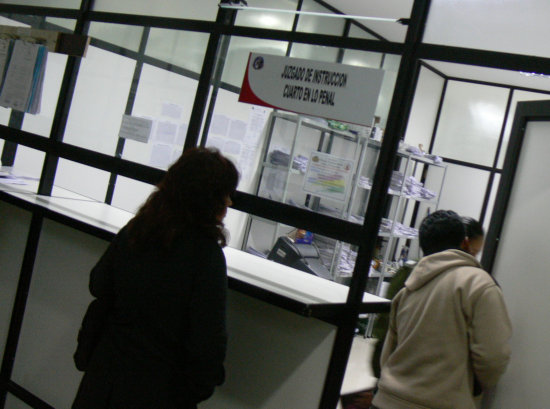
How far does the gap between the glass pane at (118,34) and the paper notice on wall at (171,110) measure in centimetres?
44

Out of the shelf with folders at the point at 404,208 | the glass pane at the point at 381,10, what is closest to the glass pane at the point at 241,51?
the glass pane at the point at 381,10

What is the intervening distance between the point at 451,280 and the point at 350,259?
3622 mm

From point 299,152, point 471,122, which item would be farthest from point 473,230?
point 471,122

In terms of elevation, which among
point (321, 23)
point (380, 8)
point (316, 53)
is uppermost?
point (380, 8)

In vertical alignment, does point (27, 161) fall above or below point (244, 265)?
above

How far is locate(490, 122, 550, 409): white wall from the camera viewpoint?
7.18 feet

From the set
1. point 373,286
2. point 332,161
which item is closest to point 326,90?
point 332,161

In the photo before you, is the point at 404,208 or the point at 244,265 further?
the point at 404,208

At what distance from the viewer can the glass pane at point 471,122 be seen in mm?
7137

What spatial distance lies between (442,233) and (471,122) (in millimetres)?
5598

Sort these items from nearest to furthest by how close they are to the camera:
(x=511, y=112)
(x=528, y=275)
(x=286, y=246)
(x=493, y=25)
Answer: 1. (x=493, y=25)
2. (x=528, y=275)
3. (x=286, y=246)
4. (x=511, y=112)

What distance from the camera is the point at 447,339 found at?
1967 millimetres

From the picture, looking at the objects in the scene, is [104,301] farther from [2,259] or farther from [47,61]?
[47,61]

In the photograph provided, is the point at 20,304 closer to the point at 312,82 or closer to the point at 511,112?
the point at 312,82
